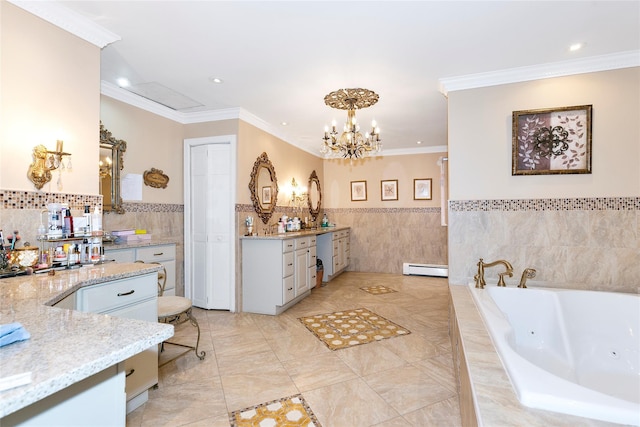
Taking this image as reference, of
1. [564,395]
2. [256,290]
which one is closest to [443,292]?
[256,290]

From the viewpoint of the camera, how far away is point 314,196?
621 cm

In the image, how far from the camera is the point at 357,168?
6.52 metres

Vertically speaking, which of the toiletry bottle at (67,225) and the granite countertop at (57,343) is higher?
the toiletry bottle at (67,225)

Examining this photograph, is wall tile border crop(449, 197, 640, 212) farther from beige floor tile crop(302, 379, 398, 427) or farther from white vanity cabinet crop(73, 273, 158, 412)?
white vanity cabinet crop(73, 273, 158, 412)

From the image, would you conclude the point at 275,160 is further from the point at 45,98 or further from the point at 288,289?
the point at 45,98

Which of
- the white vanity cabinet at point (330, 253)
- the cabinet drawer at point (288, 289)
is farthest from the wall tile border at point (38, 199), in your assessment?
the white vanity cabinet at point (330, 253)

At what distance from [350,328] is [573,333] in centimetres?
186

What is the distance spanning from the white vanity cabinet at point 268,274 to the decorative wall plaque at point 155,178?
1.17 m

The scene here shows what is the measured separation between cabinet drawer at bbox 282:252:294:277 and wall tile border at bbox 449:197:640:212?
194cm

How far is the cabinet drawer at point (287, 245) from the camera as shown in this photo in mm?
3757

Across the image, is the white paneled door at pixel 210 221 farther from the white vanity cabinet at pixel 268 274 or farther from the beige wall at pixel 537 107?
the beige wall at pixel 537 107

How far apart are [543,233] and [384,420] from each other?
2.19m

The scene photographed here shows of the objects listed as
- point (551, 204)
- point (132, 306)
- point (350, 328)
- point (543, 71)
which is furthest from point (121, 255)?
point (543, 71)

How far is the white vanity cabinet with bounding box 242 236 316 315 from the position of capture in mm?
3719
